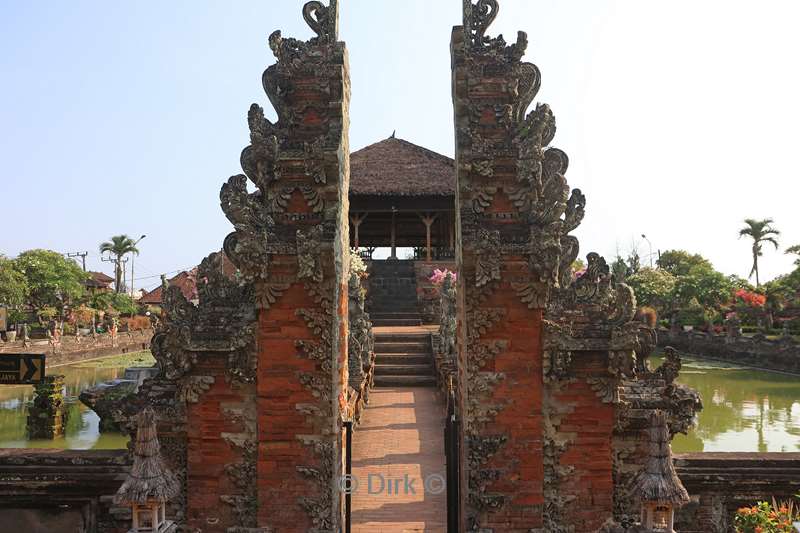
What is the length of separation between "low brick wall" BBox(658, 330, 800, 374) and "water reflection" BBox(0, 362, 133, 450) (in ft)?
84.1

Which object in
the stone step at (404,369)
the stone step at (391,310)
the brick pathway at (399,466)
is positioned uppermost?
the stone step at (391,310)

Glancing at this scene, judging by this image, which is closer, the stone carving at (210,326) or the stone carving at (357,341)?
the stone carving at (210,326)

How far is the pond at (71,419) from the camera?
46.6ft

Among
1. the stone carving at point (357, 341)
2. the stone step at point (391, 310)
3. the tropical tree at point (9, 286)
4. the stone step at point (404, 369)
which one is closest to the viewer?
the stone carving at point (357, 341)

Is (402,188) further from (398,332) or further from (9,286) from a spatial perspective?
(9,286)

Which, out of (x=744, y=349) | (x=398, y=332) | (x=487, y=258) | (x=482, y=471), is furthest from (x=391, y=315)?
(x=487, y=258)

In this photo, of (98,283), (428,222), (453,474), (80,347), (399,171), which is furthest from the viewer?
(98,283)

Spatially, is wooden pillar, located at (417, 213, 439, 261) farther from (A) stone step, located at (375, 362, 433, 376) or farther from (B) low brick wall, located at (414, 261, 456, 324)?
(A) stone step, located at (375, 362, 433, 376)

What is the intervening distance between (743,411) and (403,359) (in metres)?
10.3

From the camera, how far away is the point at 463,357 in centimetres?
495

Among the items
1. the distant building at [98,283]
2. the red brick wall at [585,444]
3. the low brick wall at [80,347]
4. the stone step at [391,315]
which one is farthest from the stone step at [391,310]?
the distant building at [98,283]

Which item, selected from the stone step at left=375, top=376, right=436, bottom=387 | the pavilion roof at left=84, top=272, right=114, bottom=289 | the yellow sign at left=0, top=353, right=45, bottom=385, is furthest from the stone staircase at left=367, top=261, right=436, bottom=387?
the pavilion roof at left=84, top=272, right=114, bottom=289

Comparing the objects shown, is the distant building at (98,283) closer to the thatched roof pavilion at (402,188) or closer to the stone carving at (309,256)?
the thatched roof pavilion at (402,188)

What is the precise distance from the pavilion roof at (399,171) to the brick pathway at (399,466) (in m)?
13.9
